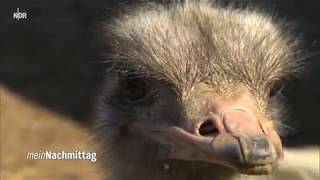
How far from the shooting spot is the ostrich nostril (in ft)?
3.86

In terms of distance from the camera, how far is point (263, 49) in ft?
4.41

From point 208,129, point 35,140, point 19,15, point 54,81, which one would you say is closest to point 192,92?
point 208,129

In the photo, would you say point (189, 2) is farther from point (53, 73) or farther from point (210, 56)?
point (53, 73)

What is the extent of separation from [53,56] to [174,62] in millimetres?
1440

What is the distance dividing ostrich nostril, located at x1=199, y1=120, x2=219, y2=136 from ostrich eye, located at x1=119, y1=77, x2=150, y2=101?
16cm

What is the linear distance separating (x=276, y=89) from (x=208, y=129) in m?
0.24

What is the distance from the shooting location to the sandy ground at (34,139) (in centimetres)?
247

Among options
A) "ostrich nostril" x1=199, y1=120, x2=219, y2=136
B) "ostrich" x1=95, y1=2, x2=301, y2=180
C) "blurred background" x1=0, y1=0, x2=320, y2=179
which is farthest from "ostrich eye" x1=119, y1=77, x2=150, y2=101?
"blurred background" x1=0, y1=0, x2=320, y2=179

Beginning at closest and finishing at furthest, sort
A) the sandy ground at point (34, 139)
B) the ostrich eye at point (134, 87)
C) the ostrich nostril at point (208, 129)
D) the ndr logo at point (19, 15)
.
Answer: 1. the ostrich nostril at point (208, 129)
2. the ostrich eye at point (134, 87)
3. the ndr logo at point (19, 15)
4. the sandy ground at point (34, 139)

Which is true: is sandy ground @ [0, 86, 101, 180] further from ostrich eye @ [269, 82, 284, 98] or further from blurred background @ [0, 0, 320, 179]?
ostrich eye @ [269, 82, 284, 98]

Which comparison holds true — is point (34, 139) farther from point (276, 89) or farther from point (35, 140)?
point (276, 89)

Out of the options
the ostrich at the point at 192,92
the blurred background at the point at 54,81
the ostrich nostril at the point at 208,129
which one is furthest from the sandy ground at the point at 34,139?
the ostrich nostril at the point at 208,129

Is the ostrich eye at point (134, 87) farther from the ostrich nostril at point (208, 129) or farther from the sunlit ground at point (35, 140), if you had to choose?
the sunlit ground at point (35, 140)

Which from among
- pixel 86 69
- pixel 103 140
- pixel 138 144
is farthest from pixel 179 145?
pixel 86 69
